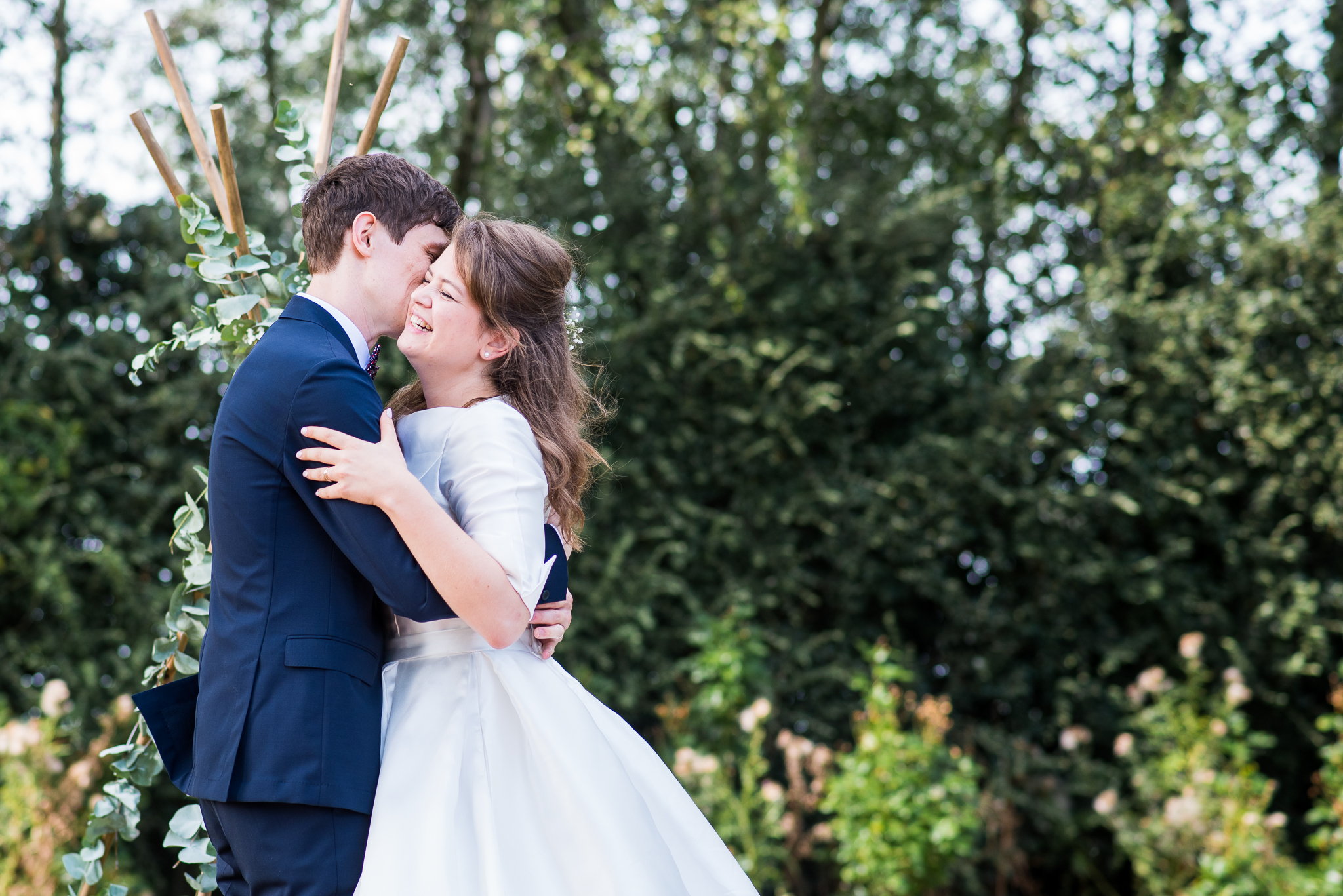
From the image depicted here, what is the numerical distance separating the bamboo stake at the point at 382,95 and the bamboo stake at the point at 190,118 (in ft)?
0.88

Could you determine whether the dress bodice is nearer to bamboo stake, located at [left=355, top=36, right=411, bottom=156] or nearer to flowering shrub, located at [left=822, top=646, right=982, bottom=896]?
bamboo stake, located at [left=355, top=36, right=411, bottom=156]

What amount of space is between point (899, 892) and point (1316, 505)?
106 inches

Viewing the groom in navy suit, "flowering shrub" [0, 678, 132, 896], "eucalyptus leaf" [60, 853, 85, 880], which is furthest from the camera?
"flowering shrub" [0, 678, 132, 896]

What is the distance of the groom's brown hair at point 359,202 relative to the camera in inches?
64.7

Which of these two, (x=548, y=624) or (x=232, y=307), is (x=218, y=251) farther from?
(x=548, y=624)

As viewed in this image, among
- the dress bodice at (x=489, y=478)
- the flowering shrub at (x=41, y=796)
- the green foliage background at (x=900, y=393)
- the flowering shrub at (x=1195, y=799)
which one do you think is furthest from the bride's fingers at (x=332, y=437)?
the flowering shrub at (x=1195, y=799)

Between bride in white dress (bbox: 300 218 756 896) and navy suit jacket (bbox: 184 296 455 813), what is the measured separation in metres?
0.04

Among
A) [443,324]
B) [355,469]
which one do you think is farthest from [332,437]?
[443,324]

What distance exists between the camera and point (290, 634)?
4.54 feet

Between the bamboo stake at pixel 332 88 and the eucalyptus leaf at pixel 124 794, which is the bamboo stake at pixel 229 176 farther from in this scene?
the eucalyptus leaf at pixel 124 794

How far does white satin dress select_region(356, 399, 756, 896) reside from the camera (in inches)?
54.5

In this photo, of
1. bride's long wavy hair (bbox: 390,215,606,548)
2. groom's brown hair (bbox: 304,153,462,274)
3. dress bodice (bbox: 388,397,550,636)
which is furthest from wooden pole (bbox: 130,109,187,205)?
dress bodice (bbox: 388,397,550,636)

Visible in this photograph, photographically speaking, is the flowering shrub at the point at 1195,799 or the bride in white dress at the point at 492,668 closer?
the bride in white dress at the point at 492,668

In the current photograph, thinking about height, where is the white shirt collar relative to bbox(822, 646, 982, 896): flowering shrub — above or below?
above
